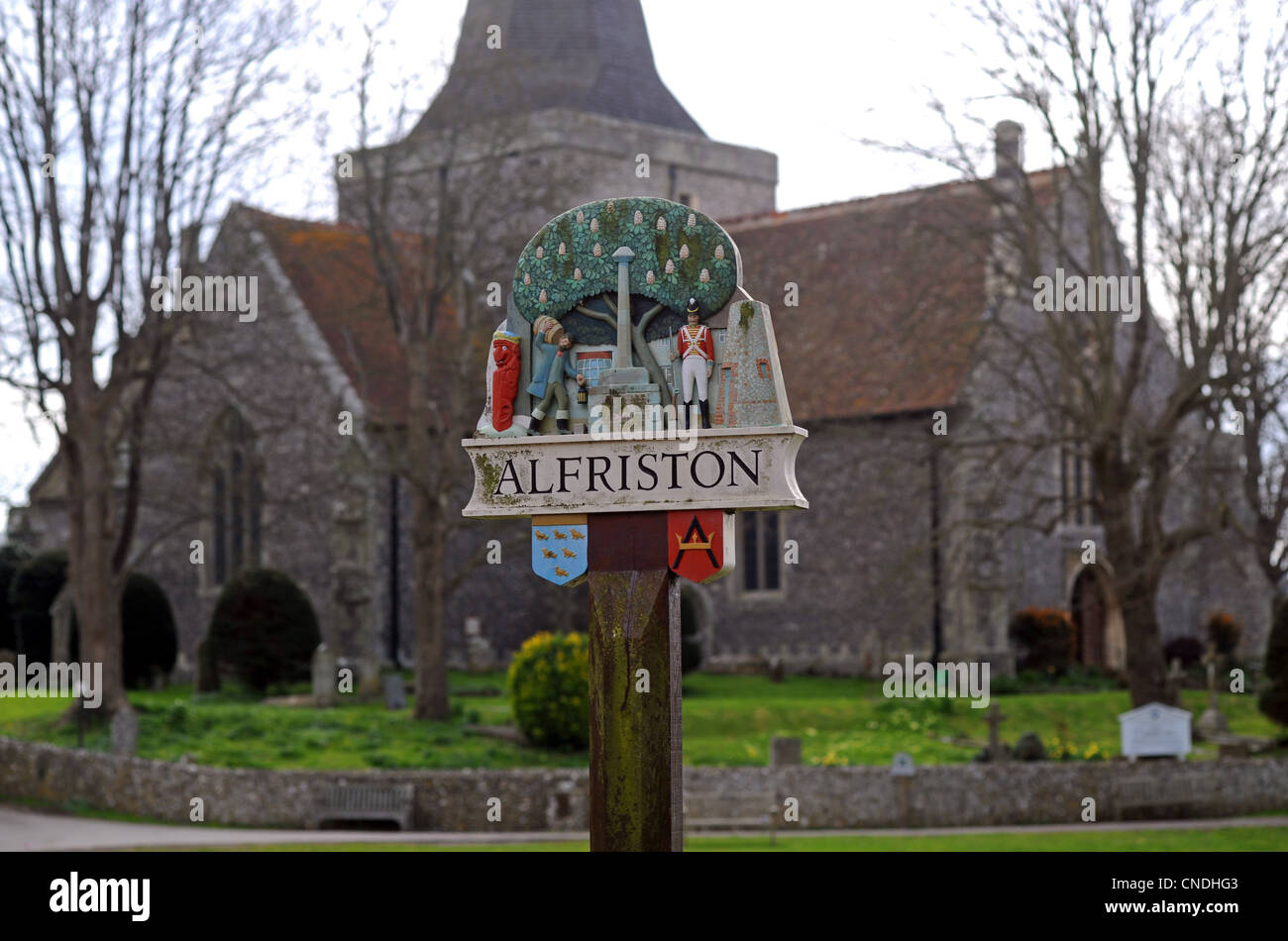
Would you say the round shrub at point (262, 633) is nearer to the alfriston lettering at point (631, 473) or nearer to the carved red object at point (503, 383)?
the carved red object at point (503, 383)

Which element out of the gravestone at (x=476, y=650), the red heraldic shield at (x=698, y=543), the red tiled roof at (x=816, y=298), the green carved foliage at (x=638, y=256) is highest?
the red tiled roof at (x=816, y=298)

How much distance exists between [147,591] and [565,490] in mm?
26151

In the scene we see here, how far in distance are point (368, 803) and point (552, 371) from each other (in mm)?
11930

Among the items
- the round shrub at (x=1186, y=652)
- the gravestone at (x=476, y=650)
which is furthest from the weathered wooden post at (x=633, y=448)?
the round shrub at (x=1186, y=652)

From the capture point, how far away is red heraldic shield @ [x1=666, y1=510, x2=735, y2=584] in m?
7.91

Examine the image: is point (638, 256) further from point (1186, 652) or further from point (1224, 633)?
point (1224, 633)

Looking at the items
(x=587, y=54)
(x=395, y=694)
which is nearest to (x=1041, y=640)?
(x=395, y=694)

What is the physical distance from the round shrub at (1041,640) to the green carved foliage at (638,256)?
79.2ft

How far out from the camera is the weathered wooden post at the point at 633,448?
25.5 ft

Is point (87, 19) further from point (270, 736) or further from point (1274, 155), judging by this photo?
point (1274, 155)

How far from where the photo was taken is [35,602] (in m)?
35.4

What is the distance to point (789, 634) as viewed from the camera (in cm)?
3297

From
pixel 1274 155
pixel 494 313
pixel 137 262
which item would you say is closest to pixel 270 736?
pixel 137 262

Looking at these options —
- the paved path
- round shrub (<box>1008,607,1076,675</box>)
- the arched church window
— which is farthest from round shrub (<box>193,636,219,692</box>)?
round shrub (<box>1008,607,1076,675</box>)
